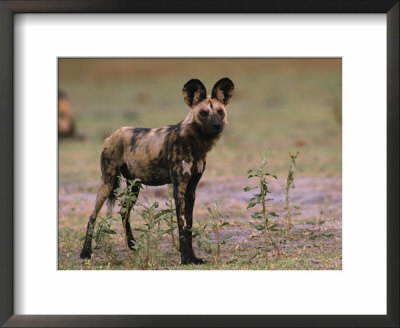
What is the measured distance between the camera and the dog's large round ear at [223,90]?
7371mm

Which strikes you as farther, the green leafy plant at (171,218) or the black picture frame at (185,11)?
Answer: the green leafy plant at (171,218)

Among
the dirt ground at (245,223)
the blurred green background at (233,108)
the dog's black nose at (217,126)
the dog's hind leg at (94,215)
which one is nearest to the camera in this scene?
the dog's black nose at (217,126)

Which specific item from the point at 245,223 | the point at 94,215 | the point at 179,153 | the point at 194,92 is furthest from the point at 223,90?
the point at 245,223

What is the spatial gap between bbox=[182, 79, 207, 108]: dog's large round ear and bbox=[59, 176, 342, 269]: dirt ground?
4.25 feet

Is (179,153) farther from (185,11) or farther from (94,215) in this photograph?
(185,11)

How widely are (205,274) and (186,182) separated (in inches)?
48.5

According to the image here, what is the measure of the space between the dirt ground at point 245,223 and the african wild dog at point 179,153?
0.38 meters

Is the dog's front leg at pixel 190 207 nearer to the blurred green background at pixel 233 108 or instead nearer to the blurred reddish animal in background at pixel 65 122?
the blurred green background at pixel 233 108

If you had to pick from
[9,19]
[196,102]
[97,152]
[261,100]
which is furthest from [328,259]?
[261,100]

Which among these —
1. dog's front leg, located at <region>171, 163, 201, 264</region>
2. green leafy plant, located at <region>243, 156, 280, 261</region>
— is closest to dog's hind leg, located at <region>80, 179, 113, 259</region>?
dog's front leg, located at <region>171, 163, 201, 264</region>

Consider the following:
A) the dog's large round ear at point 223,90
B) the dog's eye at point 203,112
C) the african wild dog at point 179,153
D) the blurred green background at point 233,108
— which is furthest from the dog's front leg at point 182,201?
the blurred green background at point 233,108

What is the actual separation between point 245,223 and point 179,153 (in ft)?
8.51

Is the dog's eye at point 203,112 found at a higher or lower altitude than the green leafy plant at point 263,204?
higher

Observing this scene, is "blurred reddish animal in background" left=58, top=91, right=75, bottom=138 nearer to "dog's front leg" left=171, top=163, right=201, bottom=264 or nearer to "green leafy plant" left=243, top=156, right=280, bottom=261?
"green leafy plant" left=243, top=156, right=280, bottom=261
